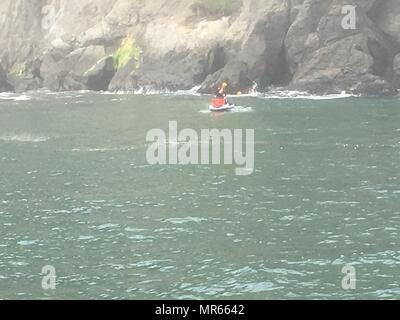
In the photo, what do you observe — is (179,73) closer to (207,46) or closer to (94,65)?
(207,46)

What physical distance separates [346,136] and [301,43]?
130 ft

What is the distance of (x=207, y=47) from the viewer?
93625 millimetres

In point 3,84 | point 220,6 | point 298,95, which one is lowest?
point 298,95

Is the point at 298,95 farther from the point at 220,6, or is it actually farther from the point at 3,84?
the point at 3,84

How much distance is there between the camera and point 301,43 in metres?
84.2

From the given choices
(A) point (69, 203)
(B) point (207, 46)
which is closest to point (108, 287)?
(A) point (69, 203)

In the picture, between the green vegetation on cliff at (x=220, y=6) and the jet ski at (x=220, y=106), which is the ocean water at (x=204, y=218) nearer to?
the jet ski at (x=220, y=106)

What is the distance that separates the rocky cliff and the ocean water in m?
29.8

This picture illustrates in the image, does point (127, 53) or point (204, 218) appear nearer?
point (204, 218)

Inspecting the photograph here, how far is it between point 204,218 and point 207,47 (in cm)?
6928

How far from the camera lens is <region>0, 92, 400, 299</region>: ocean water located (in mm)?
20344

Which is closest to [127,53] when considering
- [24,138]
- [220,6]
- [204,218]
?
[220,6]

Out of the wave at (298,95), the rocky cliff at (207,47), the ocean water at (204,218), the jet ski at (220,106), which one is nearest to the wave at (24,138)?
the ocean water at (204,218)

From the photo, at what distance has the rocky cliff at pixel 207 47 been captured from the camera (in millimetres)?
80625
